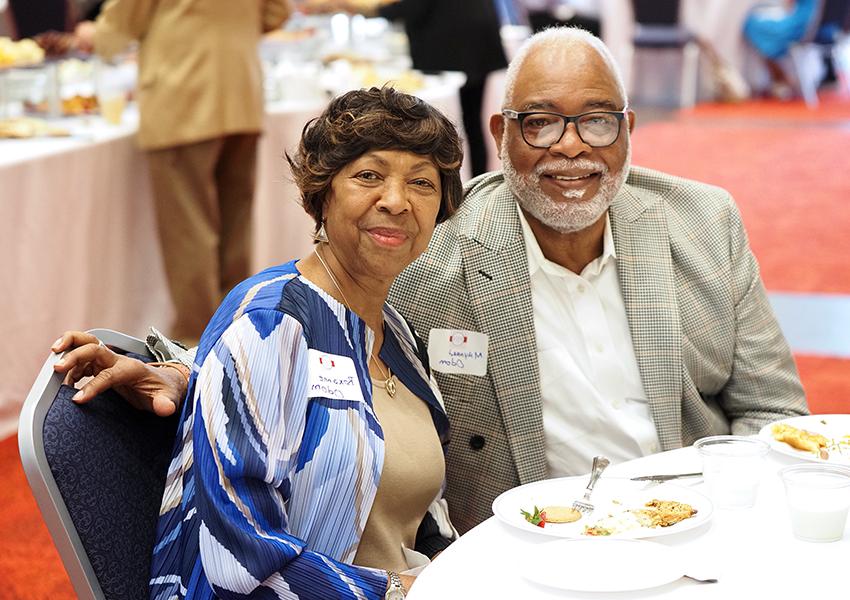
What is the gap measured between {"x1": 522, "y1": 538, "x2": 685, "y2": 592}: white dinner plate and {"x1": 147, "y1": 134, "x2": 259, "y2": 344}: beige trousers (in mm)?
3422

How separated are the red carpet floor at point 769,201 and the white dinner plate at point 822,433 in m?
1.88

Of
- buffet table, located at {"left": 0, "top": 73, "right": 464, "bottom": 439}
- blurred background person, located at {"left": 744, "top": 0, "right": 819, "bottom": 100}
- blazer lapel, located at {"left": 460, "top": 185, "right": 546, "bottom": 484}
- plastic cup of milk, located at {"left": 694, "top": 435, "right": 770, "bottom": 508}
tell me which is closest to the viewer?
plastic cup of milk, located at {"left": 694, "top": 435, "right": 770, "bottom": 508}

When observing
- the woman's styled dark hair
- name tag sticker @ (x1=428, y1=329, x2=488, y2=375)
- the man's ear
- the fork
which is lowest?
name tag sticker @ (x1=428, y1=329, x2=488, y2=375)

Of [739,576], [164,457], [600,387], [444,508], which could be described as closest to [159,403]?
[164,457]

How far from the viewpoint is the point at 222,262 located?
16.5ft

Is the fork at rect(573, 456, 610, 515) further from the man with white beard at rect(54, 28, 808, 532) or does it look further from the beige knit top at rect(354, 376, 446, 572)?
the man with white beard at rect(54, 28, 808, 532)

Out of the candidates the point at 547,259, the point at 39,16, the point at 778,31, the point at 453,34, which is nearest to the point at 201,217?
the point at 453,34

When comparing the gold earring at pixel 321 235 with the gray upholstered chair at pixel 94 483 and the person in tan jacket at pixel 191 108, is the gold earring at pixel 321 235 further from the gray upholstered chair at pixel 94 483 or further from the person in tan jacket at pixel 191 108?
the person in tan jacket at pixel 191 108

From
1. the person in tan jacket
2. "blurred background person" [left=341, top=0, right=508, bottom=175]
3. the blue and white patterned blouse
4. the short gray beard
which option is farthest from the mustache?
"blurred background person" [left=341, top=0, right=508, bottom=175]

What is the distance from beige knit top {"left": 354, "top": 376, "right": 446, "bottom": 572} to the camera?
1.75 m

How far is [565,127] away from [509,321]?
390 millimetres

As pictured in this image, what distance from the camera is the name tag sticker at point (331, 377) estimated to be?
1.65m

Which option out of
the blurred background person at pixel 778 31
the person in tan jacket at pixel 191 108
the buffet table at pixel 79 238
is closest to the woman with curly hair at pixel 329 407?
the buffet table at pixel 79 238

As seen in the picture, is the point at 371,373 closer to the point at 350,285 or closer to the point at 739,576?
the point at 350,285
